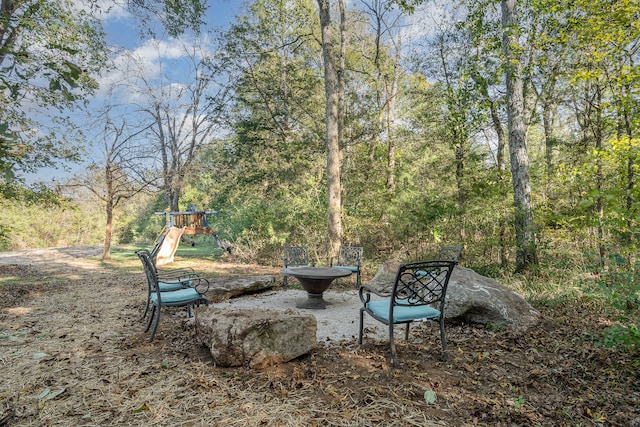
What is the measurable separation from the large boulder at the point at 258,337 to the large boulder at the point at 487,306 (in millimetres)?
2078

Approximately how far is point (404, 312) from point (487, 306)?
1.58 metres

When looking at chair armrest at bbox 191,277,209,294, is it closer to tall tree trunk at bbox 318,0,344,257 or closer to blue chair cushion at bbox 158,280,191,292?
blue chair cushion at bbox 158,280,191,292

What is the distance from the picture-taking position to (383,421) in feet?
7.55

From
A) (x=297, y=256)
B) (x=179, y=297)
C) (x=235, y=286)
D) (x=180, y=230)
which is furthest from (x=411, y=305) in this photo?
(x=180, y=230)

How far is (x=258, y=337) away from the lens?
307cm

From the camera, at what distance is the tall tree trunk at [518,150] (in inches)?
268

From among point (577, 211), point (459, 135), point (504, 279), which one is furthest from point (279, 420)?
point (459, 135)

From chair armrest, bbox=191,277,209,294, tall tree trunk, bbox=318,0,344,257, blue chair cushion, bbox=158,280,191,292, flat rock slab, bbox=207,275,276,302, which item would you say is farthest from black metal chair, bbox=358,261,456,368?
tall tree trunk, bbox=318,0,344,257

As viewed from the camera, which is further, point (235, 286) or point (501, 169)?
point (501, 169)

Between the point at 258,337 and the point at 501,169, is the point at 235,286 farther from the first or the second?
the point at 501,169

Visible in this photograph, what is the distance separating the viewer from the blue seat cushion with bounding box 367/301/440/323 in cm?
323

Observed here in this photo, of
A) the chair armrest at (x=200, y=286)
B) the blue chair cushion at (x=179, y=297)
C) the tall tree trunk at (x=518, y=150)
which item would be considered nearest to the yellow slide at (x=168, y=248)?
the chair armrest at (x=200, y=286)

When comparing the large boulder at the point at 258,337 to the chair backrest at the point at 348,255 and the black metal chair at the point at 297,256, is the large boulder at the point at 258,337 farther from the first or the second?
the chair backrest at the point at 348,255

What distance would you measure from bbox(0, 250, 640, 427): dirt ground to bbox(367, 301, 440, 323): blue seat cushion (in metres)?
0.42
